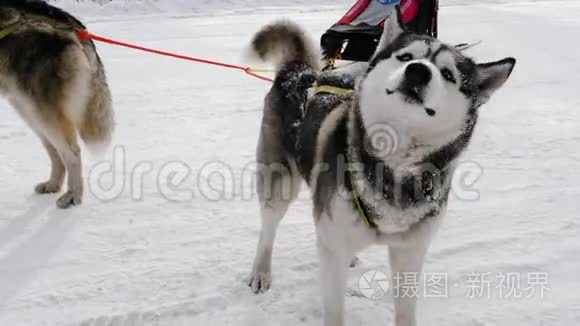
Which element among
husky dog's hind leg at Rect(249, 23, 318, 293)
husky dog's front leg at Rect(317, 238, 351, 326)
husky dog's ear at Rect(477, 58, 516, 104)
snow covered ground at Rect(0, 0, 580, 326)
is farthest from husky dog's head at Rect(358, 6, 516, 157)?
snow covered ground at Rect(0, 0, 580, 326)

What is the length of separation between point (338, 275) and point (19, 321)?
4.72ft

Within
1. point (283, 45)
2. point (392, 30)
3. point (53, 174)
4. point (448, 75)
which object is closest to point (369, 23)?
point (283, 45)

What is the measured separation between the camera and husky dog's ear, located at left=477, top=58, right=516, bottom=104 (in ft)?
5.42

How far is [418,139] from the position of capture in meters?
1.64

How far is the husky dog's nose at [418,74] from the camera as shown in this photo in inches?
59.6

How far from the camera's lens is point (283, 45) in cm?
249

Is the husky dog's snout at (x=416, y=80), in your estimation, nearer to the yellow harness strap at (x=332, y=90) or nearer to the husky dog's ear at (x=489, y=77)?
the husky dog's ear at (x=489, y=77)

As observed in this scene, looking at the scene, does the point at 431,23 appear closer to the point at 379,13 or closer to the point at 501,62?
the point at 379,13

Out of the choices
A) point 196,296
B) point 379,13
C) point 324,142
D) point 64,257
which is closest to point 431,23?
point 379,13

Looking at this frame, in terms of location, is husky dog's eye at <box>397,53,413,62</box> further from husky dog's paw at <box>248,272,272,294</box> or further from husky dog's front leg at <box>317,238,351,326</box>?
husky dog's paw at <box>248,272,272,294</box>

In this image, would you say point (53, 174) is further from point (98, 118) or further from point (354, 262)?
point (354, 262)

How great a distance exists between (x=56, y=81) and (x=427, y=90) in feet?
7.68

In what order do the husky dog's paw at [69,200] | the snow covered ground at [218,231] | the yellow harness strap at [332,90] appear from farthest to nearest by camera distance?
the husky dog's paw at [69,200] → the snow covered ground at [218,231] → the yellow harness strap at [332,90]

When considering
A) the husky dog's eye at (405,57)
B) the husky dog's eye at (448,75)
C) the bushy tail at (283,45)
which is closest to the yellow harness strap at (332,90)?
the bushy tail at (283,45)
